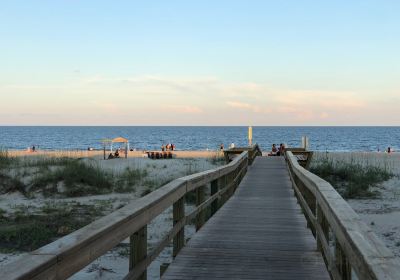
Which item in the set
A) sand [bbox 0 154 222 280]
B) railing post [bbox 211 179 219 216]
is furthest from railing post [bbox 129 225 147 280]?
railing post [bbox 211 179 219 216]

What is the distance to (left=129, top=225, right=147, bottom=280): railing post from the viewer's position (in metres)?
3.67

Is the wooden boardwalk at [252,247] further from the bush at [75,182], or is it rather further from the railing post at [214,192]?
the bush at [75,182]

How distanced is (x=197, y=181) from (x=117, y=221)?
3.34 metres

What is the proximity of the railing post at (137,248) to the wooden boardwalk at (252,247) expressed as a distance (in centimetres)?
105

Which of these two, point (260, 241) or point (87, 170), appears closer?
point (260, 241)

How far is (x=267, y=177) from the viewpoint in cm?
1689

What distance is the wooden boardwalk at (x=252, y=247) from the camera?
16.2 ft

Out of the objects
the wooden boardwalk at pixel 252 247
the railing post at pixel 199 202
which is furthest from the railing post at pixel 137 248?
the railing post at pixel 199 202

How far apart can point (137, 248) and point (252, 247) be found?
2689 mm

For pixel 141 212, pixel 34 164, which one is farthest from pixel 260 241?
pixel 34 164

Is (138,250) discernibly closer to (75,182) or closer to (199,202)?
(199,202)

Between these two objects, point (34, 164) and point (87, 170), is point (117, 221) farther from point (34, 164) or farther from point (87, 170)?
point (34, 164)

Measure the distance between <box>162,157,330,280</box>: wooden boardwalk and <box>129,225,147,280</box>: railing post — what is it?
3.43 feet

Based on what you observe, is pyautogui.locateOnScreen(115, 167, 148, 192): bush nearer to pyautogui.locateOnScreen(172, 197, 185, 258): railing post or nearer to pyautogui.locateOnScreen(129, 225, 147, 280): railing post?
pyautogui.locateOnScreen(172, 197, 185, 258): railing post
